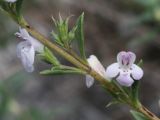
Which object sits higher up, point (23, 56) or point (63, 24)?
point (63, 24)

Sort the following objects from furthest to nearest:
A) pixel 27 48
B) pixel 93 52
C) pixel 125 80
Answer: pixel 93 52 → pixel 27 48 → pixel 125 80

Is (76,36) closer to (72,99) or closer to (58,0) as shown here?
(72,99)

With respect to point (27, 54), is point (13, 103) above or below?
below

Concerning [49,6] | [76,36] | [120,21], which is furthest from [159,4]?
[76,36]

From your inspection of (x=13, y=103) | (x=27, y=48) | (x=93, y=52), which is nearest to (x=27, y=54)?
(x=27, y=48)

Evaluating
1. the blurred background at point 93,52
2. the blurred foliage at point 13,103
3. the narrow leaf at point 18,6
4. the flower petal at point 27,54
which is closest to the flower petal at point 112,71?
the flower petal at point 27,54

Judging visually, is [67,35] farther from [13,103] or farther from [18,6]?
[13,103]

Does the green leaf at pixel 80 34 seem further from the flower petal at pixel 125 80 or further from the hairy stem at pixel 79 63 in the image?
the flower petal at pixel 125 80
